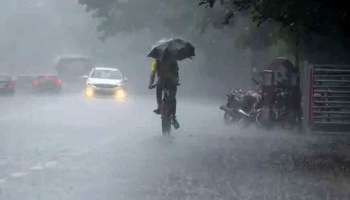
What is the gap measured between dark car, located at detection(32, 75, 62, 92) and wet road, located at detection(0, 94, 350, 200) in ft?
103

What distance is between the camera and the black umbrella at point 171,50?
65.5 feet

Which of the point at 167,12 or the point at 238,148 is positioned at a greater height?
the point at 167,12

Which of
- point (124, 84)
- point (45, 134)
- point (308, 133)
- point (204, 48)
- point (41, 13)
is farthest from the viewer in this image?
point (41, 13)

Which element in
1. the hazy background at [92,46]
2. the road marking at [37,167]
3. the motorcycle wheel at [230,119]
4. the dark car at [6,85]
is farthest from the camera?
the hazy background at [92,46]

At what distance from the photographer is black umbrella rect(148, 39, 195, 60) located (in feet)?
65.5

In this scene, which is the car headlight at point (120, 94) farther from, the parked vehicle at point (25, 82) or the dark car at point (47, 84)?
the parked vehicle at point (25, 82)

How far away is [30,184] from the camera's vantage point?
1176 centimetres

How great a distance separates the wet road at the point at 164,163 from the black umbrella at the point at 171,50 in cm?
185

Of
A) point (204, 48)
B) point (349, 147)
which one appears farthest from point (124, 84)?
point (349, 147)

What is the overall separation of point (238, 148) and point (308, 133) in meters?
5.38

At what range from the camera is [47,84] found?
5541 cm

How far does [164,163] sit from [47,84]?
41810 mm

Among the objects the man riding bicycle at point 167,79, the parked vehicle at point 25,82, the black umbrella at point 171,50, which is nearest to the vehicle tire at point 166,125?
the man riding bicycle at point 167,79

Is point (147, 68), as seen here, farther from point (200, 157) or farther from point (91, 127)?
point (200, 157)
